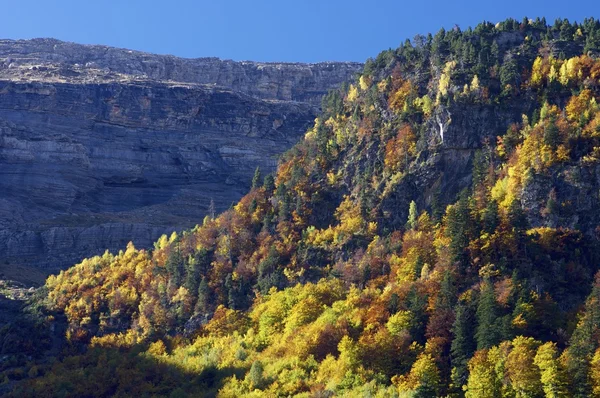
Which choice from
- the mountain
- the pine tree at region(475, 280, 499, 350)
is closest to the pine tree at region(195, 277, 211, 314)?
the mountain

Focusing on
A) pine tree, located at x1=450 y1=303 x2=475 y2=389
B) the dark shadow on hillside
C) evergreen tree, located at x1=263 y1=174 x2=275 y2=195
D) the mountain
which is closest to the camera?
pine tree, located at x1=450 y1=303 x2=475 y2=389

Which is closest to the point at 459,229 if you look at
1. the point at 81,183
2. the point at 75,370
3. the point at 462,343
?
the point at 462,343

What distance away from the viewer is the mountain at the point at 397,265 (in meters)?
81.9

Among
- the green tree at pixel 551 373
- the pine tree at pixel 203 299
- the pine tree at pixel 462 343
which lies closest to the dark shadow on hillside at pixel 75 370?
the pine tree at pixel 203 299

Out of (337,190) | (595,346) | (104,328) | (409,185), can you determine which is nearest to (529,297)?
(595,346)

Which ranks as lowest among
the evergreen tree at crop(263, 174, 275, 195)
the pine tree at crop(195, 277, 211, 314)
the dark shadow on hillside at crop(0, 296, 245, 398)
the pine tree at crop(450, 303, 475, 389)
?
the dark shadow on hillside at crop(0, 296, 245, 398)

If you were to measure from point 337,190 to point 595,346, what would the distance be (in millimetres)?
42035

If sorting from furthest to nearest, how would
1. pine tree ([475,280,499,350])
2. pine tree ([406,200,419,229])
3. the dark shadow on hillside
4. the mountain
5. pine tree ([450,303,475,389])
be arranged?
1. pine tree ([406,200,419,229])
2. the dark shadow on hillside
3. the mountain
4. pine tree ([475,280,499,350])
5. pine tree ([450,303,475,389])

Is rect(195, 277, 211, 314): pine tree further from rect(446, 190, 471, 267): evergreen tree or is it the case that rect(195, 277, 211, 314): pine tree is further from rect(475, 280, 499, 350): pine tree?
rect(475, 280, 499, 350): pine tree

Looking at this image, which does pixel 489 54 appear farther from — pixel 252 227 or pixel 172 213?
pixel 172 213

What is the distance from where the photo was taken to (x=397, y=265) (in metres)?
94.7

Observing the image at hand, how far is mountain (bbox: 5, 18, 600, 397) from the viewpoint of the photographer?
81.9 metres

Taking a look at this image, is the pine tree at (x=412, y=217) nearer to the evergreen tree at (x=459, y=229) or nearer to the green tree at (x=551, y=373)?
the evergreen tree at (x=459, y=229)

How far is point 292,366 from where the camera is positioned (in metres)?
87.1
